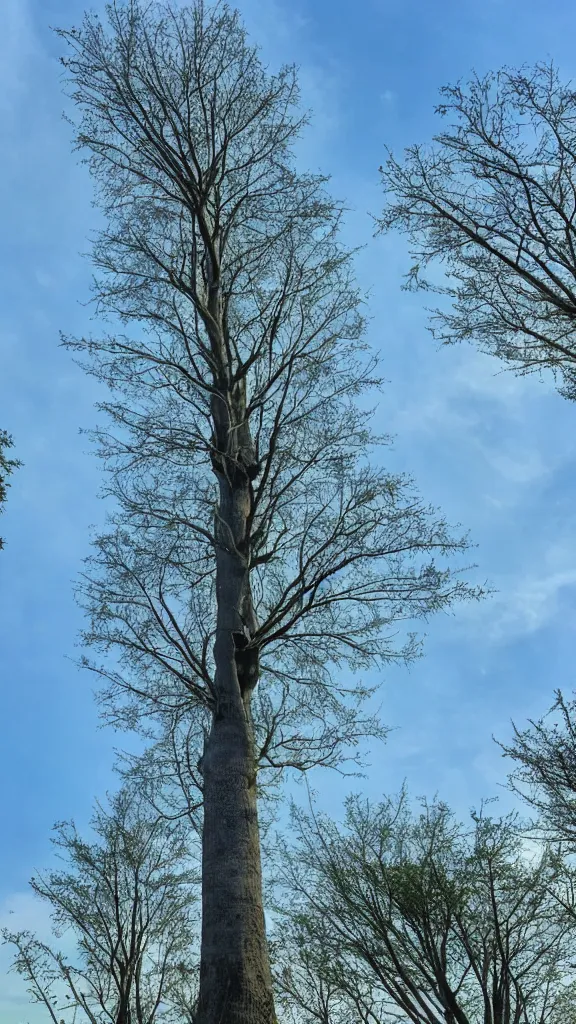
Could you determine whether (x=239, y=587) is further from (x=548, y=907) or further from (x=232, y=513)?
(x=548, y=907)

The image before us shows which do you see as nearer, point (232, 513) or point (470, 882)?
point (232, 513)

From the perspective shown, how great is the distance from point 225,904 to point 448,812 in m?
5.75

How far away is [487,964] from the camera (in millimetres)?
7594

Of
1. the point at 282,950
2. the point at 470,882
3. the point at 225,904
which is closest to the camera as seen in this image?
the point at 225,904

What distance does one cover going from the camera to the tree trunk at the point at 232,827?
4.36 m

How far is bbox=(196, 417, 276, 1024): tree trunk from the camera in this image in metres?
4.36

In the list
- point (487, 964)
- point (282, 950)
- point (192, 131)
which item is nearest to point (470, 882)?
point (487, 964)

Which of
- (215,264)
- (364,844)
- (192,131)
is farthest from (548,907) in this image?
(192,131)

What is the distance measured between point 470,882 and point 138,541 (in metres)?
4.94

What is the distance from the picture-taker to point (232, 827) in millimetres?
4941

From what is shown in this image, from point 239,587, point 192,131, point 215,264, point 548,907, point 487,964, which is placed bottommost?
point 487,964

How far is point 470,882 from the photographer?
8352 mm

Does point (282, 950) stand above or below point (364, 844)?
below

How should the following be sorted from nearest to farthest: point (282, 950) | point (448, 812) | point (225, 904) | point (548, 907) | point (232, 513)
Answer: point (225, 904), point (232, 513), point (548, 907), point (448, 812), point (282, 950)
